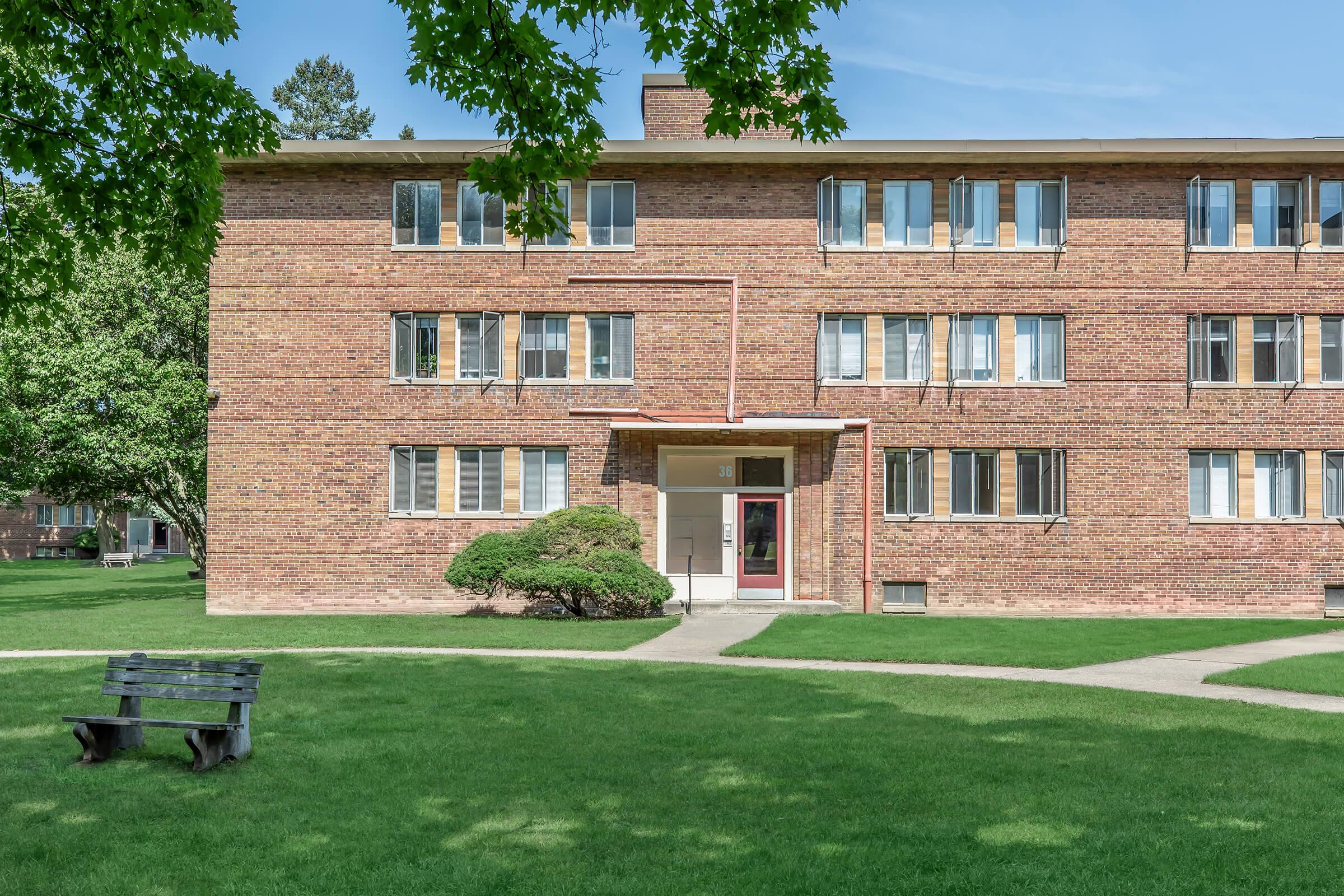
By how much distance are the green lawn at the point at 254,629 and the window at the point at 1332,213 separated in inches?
595

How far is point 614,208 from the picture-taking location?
986 inches

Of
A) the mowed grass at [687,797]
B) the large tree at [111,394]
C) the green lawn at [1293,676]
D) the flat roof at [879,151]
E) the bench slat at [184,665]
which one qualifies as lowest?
the green lawn at [1293,676]

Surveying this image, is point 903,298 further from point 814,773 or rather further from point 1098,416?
point 814,773

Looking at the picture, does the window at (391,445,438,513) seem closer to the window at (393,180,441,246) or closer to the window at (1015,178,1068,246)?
the window at (393,180,441,246)

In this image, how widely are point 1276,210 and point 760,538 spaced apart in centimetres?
1213

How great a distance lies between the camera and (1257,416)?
24828mm

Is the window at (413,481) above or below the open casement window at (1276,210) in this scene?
below

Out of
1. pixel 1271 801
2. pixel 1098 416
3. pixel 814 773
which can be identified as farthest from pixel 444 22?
pixel 1098 416

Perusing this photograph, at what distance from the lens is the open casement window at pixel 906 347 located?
82.1 feet

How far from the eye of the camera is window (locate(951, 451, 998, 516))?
982 inches

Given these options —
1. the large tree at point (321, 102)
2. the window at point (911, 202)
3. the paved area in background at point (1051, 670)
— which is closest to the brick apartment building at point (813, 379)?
the window at point (911, 202)

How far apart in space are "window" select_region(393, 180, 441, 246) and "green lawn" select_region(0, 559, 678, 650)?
7.45 meters

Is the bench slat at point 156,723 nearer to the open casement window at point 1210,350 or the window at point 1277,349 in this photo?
the open casement window at point 1210,350

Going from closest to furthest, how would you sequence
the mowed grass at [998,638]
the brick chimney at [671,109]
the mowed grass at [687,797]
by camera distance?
the mowed grass at [687,797], the mowed grass at [998,638], the brick chimney at [671,109]
